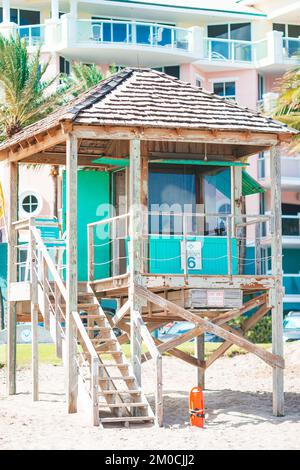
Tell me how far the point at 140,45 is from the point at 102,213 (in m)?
29.7

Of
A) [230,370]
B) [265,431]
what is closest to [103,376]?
[265,431]

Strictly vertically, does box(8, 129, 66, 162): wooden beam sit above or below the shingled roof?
below

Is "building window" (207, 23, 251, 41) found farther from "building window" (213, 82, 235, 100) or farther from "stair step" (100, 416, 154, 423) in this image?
"stair step" (100, 416, 154, 423)

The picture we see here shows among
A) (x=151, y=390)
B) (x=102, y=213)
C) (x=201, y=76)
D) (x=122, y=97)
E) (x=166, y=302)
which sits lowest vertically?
(x=151, y=390)

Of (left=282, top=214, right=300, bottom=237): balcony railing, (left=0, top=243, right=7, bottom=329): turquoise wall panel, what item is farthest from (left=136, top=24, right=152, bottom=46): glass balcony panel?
(left=0, top=243, right=7, bottom=329): turquoise wall panel

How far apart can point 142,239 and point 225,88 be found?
A: 34.9 m

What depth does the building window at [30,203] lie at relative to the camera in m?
50.2

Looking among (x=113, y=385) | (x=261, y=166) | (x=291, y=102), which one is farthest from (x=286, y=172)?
(x=113, y=385)

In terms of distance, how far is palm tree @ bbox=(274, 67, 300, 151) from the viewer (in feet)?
101

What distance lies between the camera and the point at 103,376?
21.3 meters

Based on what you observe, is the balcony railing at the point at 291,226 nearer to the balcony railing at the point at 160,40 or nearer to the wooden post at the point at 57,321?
the balcony railing at the point at 160,40

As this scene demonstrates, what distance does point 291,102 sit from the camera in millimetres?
31406

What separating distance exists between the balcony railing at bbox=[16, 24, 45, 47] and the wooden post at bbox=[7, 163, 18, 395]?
2726 centimetres
